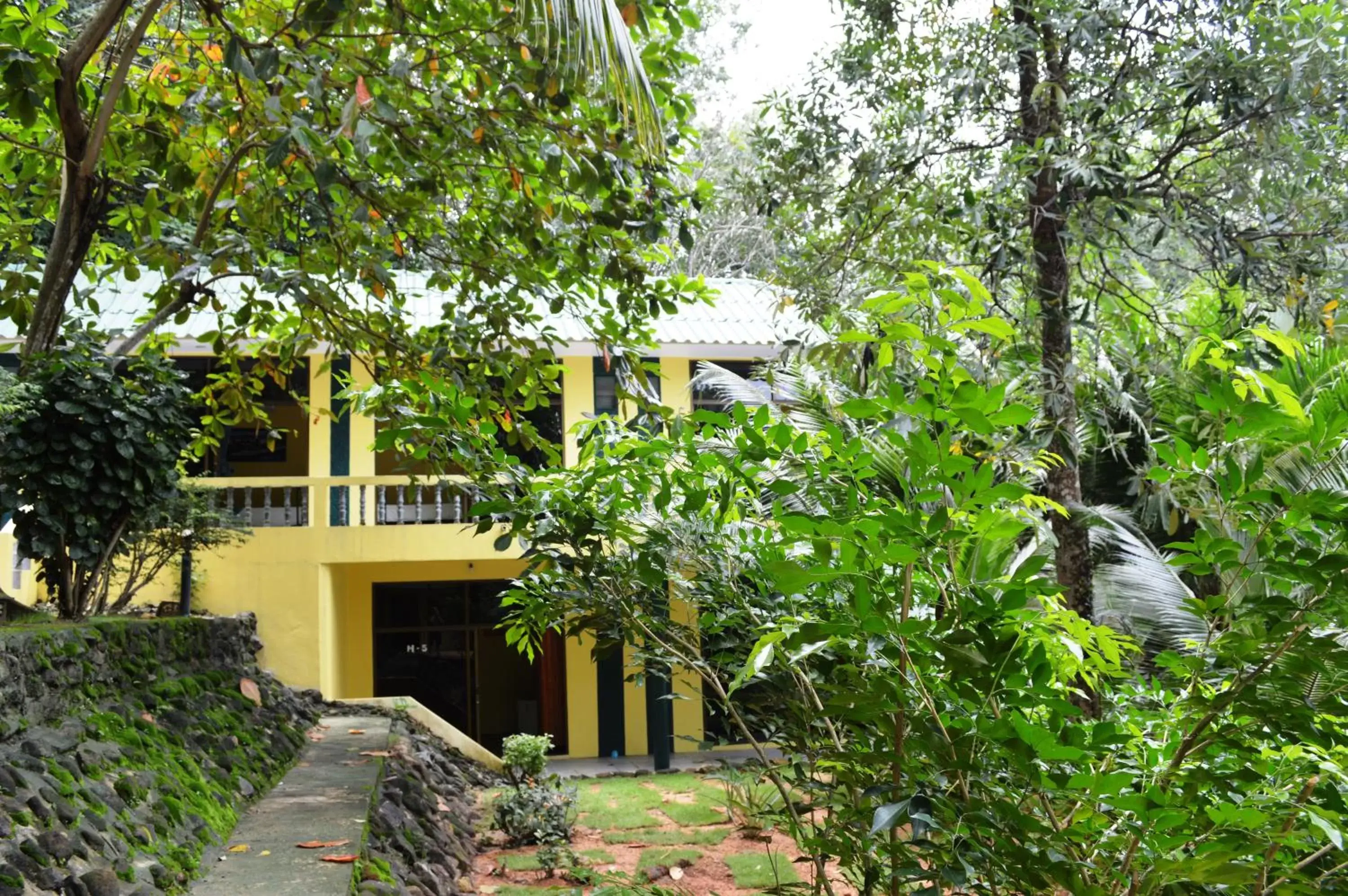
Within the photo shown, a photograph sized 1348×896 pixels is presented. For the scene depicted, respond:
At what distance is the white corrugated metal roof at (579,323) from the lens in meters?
12.3

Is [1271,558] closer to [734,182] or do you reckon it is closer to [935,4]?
[935,4]

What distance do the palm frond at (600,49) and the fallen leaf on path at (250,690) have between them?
635 centimetres

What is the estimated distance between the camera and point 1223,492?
77.3 inches

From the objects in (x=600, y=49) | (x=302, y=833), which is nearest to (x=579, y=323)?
(x=302, y=833)

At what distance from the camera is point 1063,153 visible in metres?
6.32

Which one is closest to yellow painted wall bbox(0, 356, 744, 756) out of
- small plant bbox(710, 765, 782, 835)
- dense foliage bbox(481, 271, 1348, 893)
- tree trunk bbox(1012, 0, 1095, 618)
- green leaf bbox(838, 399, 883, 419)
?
small plant bbox(710, 765, 782, 835)

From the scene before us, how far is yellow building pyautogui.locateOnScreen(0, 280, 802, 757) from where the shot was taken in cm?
1220

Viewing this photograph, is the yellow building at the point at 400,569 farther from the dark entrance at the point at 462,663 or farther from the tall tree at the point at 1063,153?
the tall tree at the point at 1063,153

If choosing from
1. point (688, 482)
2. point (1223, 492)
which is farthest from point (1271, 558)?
point (688, 482)

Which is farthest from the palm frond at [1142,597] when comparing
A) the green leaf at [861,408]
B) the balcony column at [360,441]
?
the balcony column at [360,441]

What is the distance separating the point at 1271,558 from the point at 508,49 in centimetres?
362

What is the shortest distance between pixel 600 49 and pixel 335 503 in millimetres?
10733

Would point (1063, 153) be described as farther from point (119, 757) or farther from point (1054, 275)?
point (119, 757)

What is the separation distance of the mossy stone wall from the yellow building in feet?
12.8
